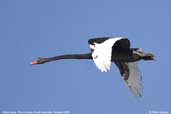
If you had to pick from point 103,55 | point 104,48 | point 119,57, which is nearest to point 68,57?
point 119,57

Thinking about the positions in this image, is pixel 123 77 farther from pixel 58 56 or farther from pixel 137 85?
pixel 58 56

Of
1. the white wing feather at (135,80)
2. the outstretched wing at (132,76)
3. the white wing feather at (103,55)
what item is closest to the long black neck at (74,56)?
the outstretched wing at (132,76)

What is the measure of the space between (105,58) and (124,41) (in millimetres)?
3227

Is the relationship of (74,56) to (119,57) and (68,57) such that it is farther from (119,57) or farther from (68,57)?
(119,57)

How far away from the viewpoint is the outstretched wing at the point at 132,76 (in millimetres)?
19797

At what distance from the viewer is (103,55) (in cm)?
1459

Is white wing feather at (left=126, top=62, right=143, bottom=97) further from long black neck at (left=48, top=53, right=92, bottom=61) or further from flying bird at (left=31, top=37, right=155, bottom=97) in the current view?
long black neck at (left=48, top=53, right=92, bottom=61)

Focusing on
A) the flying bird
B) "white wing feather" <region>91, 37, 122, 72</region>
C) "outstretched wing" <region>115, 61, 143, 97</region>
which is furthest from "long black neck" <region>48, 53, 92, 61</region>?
"white wing feather" <region>91, 37, 122, 72</region>

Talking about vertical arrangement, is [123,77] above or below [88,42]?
below

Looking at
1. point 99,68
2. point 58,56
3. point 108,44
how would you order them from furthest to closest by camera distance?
point 58,56, point 108,44, point 99,68

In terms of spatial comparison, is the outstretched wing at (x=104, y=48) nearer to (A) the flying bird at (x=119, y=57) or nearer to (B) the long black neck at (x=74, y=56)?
(A) the flying bird at (x=119, y=57)

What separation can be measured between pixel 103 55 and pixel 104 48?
0.78m

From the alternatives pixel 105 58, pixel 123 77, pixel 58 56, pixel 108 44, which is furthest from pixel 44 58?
pixel 105 58

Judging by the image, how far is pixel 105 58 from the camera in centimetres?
1436
